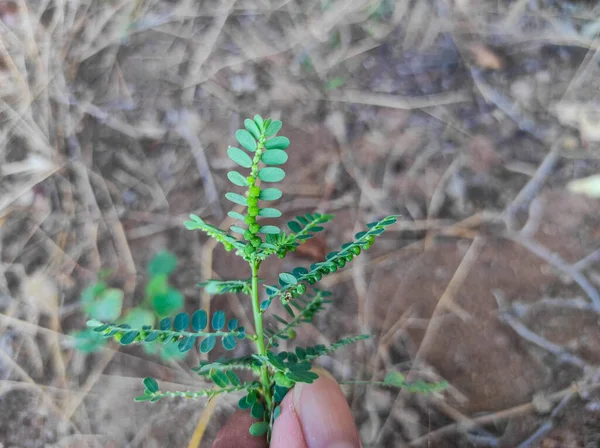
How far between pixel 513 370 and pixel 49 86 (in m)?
2.64

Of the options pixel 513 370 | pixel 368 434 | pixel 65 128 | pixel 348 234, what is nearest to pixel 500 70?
pixel 348 234

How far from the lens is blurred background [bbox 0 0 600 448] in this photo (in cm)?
222

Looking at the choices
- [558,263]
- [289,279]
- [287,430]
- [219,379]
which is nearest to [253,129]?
[289,279]

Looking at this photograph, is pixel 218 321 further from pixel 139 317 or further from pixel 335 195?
pixel 335 195

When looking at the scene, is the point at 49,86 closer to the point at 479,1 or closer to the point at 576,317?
the point at 479,1

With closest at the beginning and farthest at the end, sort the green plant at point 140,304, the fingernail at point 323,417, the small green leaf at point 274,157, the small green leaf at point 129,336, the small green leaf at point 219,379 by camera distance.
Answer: the small green leaf at point 274,157 < the small green leaf at point 129,336 < the small green leaf at point 219,379 < the fingernail at point 323,417 < the green plant at point 140,304

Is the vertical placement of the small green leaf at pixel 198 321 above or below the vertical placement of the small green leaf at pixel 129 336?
below

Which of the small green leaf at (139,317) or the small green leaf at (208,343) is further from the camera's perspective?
the small green leaf at (139,317)

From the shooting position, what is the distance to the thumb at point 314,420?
1.53 meters

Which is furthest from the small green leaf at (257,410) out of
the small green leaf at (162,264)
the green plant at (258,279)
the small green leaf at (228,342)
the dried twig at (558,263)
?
the dried twig at (558,263)

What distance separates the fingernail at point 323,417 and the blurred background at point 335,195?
0.57 metres

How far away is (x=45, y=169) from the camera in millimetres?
2508

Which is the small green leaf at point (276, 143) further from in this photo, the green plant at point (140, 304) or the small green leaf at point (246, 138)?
the green plant at point (140, 304)

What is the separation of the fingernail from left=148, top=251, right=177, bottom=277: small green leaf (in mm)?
1039
